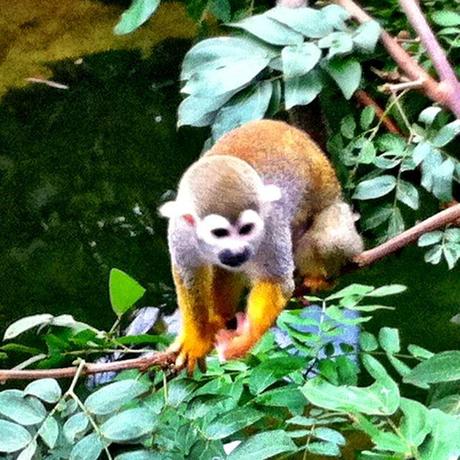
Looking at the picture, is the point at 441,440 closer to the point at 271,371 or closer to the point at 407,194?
the point at 271,371

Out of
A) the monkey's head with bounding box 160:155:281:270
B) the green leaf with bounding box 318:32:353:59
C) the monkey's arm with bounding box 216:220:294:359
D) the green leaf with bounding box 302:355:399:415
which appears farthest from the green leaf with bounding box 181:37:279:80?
the green leaf with bounding box 302:355:399:415

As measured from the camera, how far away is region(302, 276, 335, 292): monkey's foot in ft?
7.32

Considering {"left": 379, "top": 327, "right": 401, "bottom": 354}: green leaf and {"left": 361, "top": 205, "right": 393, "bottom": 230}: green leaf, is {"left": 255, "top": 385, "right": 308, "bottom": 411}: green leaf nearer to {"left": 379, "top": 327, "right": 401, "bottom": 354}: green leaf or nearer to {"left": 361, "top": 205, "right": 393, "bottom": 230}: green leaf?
{"left": 379, "top": 327, "right": 401, "bottom": 354}: green leaf

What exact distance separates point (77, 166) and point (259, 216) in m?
2.35

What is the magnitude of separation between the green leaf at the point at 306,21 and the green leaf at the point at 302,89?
0.29 ft

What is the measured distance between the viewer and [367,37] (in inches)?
78.1

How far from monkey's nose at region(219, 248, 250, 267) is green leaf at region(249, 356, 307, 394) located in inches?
17.8

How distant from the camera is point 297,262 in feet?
7.55

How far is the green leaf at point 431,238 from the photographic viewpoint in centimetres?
206

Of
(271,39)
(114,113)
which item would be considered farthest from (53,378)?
(114,113)

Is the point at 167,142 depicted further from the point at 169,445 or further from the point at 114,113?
the point at 169,445

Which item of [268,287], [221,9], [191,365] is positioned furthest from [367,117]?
[191,365]

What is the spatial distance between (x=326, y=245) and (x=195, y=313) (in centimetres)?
40

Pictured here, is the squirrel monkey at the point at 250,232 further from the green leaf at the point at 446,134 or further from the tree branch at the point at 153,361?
the green leaf at the point at 446,134
